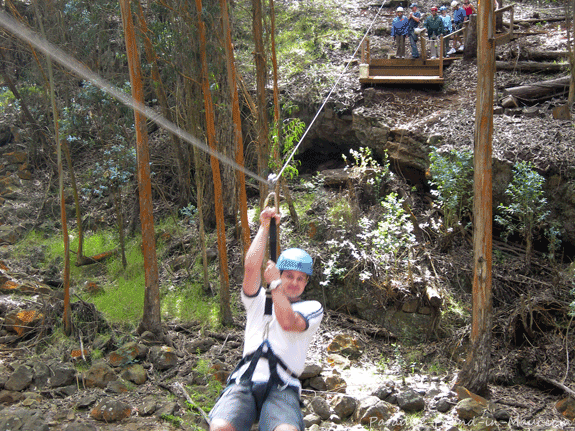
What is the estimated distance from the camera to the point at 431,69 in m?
12.3

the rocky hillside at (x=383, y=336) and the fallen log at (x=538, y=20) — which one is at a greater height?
the fallen log at (x=538, y=20)

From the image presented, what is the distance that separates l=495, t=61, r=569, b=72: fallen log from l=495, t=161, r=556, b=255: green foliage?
413cm

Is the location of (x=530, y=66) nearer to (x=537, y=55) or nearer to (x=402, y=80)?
(x=537, y=55)

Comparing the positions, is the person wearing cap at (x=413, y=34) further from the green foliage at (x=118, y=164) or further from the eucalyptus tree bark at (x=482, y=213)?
the green foliage at (x=118, y=164)

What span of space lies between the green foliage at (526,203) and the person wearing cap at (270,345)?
18.4ft

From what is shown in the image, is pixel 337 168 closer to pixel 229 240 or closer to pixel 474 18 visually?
pixel 229 240

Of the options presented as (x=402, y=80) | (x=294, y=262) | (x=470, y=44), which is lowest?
(x=294, y=262)

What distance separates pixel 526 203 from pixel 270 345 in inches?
245

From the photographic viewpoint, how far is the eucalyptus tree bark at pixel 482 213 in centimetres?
601

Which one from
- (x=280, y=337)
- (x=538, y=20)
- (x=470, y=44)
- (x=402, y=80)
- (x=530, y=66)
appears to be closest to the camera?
(x=280, y=337)

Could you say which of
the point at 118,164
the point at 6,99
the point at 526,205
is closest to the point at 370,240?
the point at 526,205

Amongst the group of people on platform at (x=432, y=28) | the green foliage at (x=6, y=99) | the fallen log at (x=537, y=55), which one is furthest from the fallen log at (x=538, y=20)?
the green foliage at (x=6, y=99)

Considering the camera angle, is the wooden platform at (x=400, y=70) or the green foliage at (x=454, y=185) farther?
the wooden platform at (x=400, y=70)

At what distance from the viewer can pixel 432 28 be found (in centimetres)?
1395
